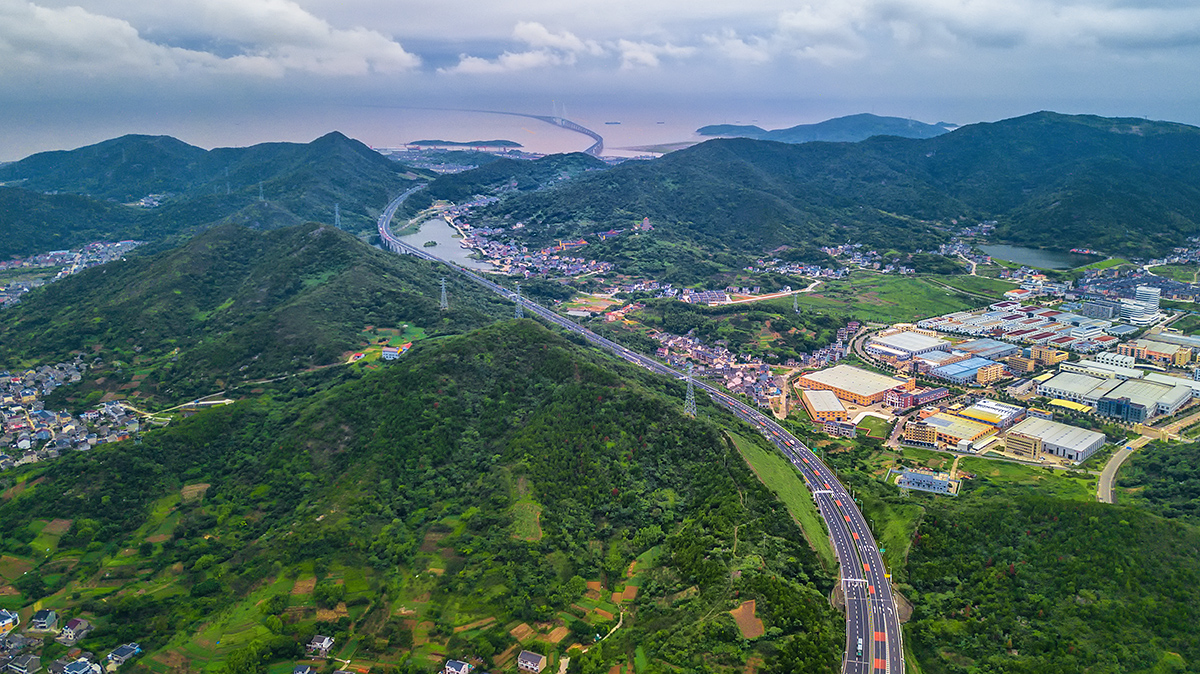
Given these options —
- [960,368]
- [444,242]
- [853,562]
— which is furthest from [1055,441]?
[444,242]

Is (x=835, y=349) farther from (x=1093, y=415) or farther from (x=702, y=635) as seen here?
(x=702, y=635)

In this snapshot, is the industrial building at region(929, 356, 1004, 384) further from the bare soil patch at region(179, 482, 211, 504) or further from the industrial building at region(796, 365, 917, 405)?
the bare soil patch at region(179, 482, 211, 504)

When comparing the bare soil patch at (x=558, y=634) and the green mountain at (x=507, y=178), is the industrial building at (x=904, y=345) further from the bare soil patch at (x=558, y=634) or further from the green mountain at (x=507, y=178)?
the green mountain at (x=507, y=178)

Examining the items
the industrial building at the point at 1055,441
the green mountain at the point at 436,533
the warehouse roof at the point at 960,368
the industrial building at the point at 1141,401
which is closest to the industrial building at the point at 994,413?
the industrial building at the point at 1055,441

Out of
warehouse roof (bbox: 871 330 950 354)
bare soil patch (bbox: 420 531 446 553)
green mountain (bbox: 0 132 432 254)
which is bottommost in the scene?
bare soil patch (bbox: 420 531 446 553)

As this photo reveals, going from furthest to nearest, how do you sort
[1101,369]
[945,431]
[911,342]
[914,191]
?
[914,191]
[911,342]
[1101,369]
[945,431]

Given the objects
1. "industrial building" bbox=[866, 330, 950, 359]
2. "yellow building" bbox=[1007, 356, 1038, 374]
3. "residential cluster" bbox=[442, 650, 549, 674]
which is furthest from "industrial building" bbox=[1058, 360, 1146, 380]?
"residential cluster" bbox=[442, 650, 549, 674]

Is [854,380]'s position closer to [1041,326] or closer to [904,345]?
[904,345]
